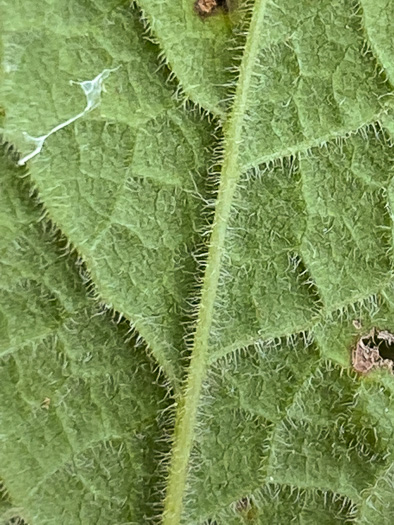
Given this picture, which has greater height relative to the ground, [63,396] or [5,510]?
[63,396]

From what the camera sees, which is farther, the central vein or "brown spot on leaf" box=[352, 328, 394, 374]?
"brown spot on leaf" box=[352, 328, 394, 374]

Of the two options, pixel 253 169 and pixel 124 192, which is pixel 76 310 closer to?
pixel 124 192

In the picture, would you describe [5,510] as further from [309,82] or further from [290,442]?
[309,82]

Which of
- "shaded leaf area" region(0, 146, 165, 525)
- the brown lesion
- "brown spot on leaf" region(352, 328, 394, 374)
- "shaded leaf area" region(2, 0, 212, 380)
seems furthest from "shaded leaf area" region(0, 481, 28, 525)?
the brown lesion

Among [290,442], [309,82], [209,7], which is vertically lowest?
[290,442]

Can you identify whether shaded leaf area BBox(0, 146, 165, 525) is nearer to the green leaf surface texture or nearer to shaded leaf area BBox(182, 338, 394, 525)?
the green leaf surface texture

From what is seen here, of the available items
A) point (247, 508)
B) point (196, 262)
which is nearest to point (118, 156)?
point (196, 262)

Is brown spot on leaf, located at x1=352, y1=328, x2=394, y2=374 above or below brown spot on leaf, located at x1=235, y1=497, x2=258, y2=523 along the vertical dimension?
above

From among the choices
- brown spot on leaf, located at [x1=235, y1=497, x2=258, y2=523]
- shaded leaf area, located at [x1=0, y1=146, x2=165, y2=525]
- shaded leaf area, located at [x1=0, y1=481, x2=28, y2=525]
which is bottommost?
brown spot on leaf, located at [x1=235, y1=497, x2=258, y2=523]
